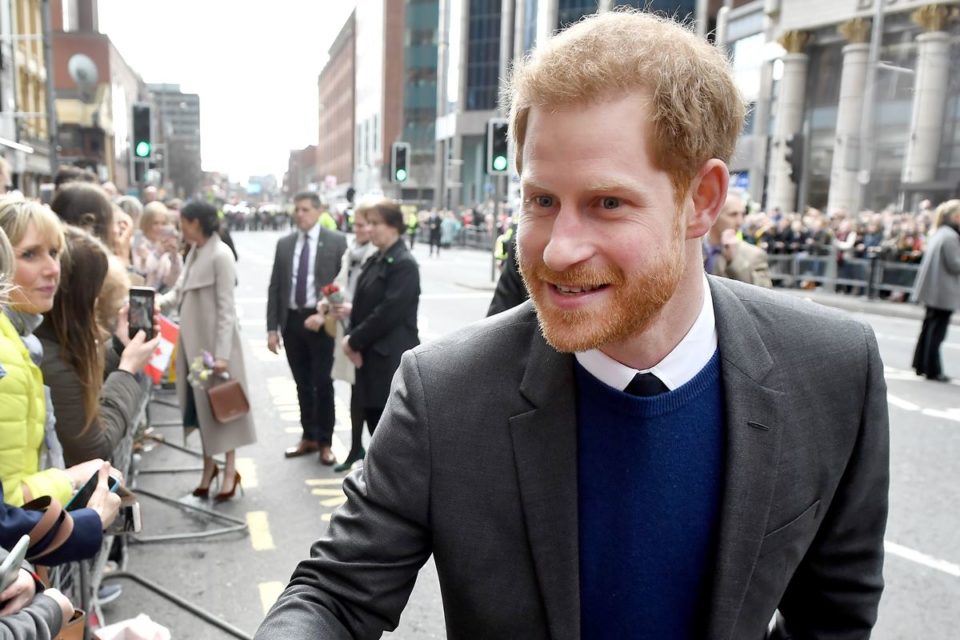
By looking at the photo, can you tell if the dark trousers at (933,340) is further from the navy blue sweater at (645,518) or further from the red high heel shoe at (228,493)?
the navy blue sweater at (645,518)

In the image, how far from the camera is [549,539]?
4.50 feet

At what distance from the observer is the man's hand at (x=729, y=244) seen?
5621 mm

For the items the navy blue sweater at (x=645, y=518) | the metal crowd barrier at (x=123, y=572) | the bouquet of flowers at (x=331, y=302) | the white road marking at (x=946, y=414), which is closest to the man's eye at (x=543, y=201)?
the navy blue sweater at (x=645, y=518)

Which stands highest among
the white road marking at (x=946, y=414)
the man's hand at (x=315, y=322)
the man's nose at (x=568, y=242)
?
the man's nose at (x=568, y=242)

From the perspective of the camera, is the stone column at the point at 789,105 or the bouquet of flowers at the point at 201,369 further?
the stone column at the point at 789,105

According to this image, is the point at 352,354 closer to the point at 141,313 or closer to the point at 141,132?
the point at 141,313

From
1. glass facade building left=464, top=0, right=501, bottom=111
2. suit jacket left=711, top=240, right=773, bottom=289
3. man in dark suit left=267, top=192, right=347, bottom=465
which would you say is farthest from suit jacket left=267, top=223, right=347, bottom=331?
glass facade building left=464, top=0, right=501, bottom=111

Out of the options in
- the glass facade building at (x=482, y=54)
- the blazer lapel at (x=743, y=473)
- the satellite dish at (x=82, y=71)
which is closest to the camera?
the blazer lapel at (x=743, y=473)

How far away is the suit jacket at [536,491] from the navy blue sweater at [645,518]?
0.15 feet

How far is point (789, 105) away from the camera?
34.0m

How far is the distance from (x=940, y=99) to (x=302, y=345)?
2738 cm

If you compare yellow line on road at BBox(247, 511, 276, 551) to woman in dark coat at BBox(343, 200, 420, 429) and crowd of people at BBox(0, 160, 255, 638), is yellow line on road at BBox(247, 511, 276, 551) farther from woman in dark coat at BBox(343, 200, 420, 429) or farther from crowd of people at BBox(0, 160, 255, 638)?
woman in dark coat at BBox(343, 200, 420, 429)

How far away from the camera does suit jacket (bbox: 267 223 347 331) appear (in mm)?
6762

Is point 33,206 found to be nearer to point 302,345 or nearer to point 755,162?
point 302,345
